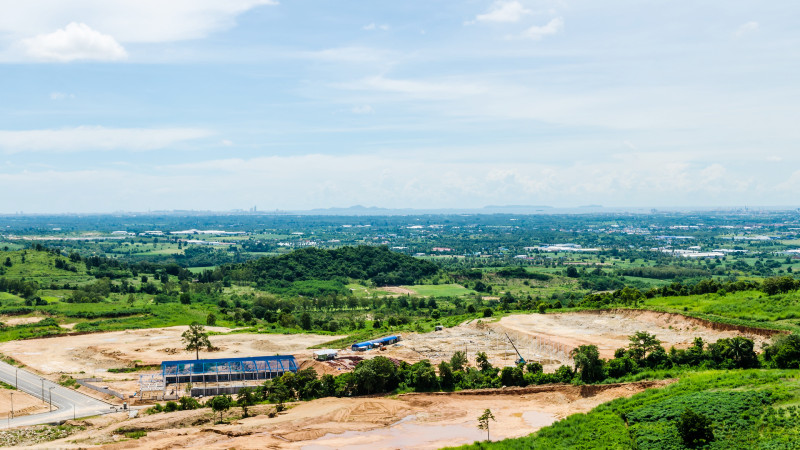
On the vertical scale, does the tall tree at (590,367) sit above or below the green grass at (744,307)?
below

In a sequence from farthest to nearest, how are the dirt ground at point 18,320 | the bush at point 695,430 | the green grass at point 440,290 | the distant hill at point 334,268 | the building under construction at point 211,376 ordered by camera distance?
the distant hill at point 334,268 → the green grass at point 440,290 → the dirt ground at point 18,320 → the building under construction at point 211,376 → the bush at point 695,430

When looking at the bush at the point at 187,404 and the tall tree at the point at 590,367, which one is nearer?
the tall tree at the point at 590,367

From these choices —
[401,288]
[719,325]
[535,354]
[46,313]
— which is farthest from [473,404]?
[401,288]

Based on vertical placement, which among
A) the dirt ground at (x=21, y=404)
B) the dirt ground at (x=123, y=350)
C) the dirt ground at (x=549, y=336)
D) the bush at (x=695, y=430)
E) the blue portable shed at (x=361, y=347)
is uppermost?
the bush at (x=695, y=430)

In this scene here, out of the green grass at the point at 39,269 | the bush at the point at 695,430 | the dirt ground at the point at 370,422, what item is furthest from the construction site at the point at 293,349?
the green grass at the point at 39,269

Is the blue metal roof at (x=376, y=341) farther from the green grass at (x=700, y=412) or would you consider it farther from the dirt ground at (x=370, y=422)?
the green grass at (x=700, y=412)

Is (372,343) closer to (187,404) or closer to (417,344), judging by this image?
(417,344)
